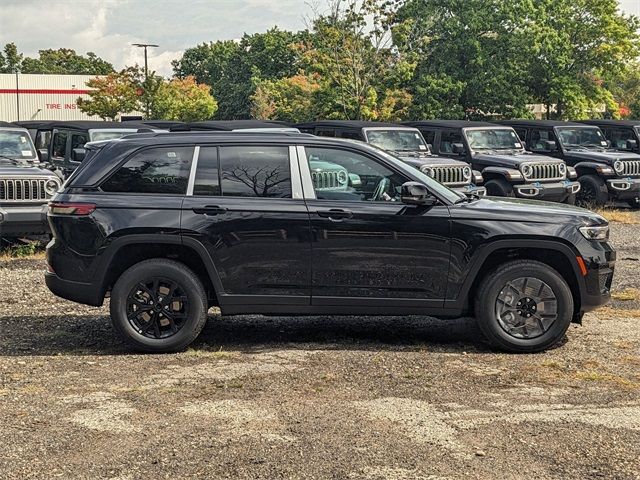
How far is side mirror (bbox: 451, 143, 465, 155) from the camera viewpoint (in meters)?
18.5

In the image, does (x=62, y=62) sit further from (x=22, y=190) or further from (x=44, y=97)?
(x=22, y=190)

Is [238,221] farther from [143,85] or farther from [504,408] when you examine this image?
[143,85]

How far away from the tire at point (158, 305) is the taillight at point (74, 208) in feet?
1.89

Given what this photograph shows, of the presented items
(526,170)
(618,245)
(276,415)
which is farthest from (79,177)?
(526,170)

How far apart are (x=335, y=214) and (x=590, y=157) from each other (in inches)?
568

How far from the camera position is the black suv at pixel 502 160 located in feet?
58.7

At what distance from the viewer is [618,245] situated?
1466 centimetres

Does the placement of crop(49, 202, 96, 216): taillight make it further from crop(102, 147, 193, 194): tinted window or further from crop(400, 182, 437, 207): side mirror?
crop(400, 182, 437, 207): side mirror

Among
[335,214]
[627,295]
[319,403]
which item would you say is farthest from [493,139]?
[319,403]

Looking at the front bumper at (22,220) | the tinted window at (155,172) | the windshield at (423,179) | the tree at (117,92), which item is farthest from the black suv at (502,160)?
the tree at (117,92)

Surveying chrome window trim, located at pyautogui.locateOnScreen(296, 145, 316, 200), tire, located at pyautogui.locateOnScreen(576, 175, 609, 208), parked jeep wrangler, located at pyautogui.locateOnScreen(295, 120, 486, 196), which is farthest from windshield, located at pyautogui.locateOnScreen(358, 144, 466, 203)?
tire, located at pyautogui.locateOnScreen(576, 175, 609, 208)

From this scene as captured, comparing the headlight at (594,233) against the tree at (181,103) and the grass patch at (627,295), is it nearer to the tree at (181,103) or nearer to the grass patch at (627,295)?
the grass patch at (627,295)

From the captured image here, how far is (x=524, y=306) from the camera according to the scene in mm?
7383

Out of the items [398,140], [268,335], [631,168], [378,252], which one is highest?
[398,140]
